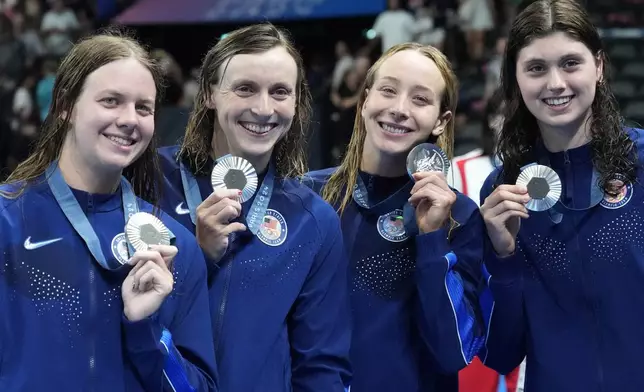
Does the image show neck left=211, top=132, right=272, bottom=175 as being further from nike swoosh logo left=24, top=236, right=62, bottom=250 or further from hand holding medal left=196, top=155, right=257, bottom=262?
nike swoosh logo left=24, top=236, right=62, bottom=250

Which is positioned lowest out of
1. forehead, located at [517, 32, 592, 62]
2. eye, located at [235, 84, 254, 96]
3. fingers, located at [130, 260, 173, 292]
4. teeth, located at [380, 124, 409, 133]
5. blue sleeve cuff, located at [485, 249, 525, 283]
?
blue sleeve cuff, located at [485, 249, 525, 283]

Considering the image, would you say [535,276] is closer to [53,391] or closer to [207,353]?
[207,353]

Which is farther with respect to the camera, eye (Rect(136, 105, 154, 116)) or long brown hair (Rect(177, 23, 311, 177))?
long brown hair (Rect(177, 23, 311, 177))

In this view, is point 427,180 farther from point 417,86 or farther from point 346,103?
point 346,103

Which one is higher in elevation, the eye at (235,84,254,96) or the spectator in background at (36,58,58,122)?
the eye at (235,84,254,96)

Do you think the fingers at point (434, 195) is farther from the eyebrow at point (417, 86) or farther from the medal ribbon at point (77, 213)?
the medal ribbon at point (77, 213)

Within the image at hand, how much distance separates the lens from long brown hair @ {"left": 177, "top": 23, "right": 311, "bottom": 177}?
286cm

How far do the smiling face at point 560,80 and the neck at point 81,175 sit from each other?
121 cm

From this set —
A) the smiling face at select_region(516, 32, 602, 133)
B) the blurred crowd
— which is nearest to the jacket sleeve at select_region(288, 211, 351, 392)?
the smiling face at select_region(516, 32, 602, 133)

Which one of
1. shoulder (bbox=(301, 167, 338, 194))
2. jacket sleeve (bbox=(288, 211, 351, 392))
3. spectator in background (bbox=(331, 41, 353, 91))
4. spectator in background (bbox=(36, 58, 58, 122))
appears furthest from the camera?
spectator in background (bbox=(331, 41, 353, 91))

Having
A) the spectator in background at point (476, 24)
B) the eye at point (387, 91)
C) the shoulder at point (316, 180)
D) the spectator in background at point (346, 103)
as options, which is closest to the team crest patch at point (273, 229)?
the shoulder at point (316, 180)

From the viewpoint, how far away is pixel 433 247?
9.43ft

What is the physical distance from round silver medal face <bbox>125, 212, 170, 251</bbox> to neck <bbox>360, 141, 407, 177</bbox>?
881mm

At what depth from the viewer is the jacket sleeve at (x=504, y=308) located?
2934 mm
